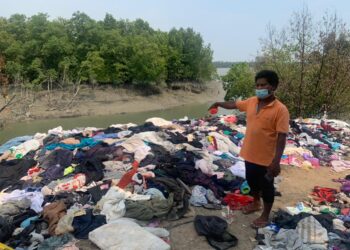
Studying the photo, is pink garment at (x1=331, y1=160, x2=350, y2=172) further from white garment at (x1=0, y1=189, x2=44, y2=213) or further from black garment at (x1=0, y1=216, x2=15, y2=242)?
black garment at (x1=0, y1=216, x2=15, y2=242)

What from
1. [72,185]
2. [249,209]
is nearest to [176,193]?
[249,209]

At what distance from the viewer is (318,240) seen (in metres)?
3.71

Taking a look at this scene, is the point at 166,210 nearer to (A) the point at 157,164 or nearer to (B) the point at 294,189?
(A) the point at 157,164

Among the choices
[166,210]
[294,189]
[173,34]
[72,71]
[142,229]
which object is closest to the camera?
[142,229]

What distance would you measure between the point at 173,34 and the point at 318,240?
46838 mm

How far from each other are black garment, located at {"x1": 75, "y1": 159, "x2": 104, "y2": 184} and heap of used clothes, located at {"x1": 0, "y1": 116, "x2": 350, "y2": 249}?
0.6 inches

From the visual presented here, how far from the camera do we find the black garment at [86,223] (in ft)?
12.7

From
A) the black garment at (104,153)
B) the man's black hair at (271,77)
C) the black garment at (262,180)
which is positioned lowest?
the black garment at (104,153)

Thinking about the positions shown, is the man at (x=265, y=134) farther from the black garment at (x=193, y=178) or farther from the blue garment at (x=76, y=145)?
the blue garment at (x=76, y=145)

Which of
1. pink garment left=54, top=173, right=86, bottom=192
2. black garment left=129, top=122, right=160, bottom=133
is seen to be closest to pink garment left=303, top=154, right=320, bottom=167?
black garment left=129, top=122, right=160, bottom=133

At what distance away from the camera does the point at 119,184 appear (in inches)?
192

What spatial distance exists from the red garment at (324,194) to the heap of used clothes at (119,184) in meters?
1.04

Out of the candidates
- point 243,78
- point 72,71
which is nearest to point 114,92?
point 72,71

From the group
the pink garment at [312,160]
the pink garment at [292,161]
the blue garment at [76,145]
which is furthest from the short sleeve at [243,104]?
the blue garment at [76,145]
